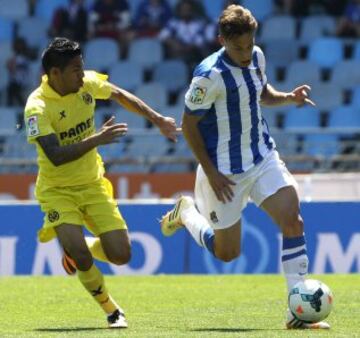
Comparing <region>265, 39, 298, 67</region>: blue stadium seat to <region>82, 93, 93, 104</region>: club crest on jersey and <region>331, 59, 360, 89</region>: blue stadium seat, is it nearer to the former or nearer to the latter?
<region>331, 59, 360, 89</region>: blue stadium seat

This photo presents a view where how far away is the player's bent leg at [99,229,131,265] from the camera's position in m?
10.1

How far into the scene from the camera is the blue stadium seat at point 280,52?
930 inches

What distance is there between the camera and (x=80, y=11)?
77.8ft

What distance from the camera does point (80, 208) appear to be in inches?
400

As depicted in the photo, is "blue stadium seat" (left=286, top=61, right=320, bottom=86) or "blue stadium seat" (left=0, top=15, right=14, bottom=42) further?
"blue stadium seat" (left=0, top=15, right=14, bottom=42)

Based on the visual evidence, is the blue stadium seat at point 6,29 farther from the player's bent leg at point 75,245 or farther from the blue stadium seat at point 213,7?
the player's bent leg at point 75,245

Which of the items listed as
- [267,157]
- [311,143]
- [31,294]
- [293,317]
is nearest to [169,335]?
[293,317]

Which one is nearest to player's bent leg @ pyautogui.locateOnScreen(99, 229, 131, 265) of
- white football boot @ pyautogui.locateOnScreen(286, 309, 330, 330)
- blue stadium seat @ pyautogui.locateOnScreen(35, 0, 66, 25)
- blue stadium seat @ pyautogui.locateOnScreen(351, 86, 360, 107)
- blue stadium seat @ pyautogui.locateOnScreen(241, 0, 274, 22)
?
white football boot @ pyautogui.locateOnScreen(286, 309, 330, 330)

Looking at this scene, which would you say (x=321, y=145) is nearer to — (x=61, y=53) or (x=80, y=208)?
(x=80, y=208)

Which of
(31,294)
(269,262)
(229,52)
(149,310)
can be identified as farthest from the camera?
(269,262)

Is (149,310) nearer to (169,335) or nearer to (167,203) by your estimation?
Result: (169,335)

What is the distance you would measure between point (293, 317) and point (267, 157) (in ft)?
4.18

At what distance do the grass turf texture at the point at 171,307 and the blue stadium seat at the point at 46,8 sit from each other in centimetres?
1076

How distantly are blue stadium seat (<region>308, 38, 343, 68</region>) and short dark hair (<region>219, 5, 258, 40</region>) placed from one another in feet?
46.4
